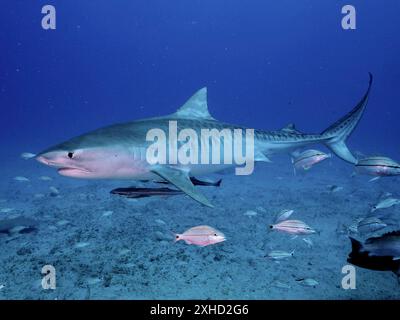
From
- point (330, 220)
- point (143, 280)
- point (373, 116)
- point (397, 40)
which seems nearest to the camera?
point (143, 280)

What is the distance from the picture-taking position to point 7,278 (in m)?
5.09

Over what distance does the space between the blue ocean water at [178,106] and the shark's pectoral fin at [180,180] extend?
2024 millimetres

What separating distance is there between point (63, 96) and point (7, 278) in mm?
205364

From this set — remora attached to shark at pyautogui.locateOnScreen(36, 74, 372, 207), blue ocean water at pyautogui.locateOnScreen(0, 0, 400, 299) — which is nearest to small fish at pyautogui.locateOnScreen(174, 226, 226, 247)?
remora attached to shark at pyautogui.locateOnScreen(36, 74, 372, 207)

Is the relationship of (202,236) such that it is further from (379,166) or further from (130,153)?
(379,166)

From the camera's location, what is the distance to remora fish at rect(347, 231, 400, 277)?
398 cm

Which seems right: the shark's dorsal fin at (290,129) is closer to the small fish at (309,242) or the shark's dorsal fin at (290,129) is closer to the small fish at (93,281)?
the small fish at (309,242)

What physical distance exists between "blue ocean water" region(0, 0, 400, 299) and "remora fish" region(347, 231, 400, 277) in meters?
0.66

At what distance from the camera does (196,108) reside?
565cm

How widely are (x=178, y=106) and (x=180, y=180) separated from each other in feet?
353

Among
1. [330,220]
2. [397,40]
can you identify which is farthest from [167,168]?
[397,40]

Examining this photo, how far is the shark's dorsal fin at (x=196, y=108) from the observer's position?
550cm

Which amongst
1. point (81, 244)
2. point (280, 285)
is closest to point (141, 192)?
point (81, 244)

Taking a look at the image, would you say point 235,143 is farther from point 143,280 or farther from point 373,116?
point 373,116
